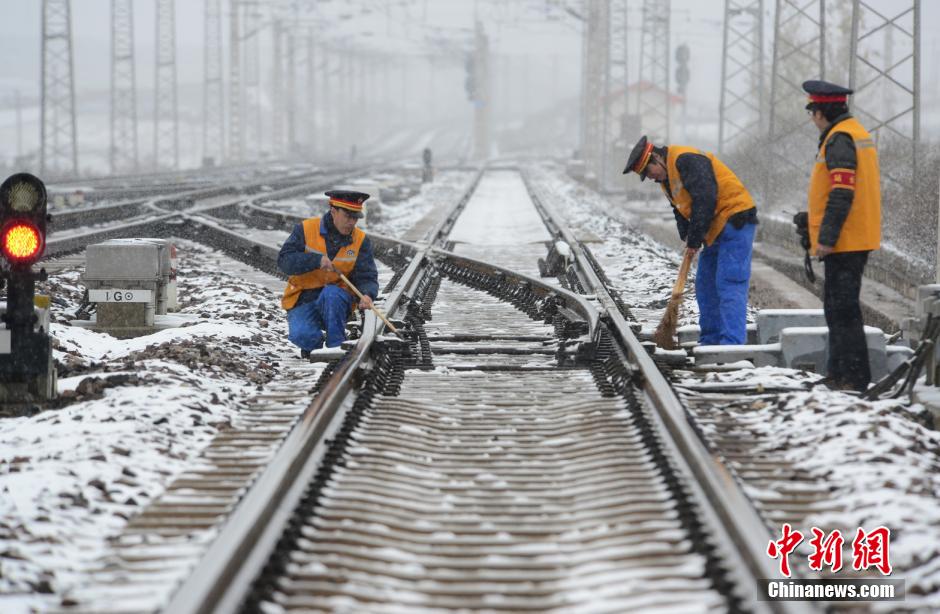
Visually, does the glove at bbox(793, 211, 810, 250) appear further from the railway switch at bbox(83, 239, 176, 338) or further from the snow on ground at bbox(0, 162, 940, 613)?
the railway switch at bbox(83, 239, 176, 338)

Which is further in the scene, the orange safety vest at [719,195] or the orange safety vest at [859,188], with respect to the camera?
the orange safety vest at [719,195]

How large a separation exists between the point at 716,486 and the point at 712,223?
4129mm

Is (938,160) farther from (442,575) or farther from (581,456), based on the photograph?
(442,575)

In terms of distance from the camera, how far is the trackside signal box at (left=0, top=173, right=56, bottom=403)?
6.03 m

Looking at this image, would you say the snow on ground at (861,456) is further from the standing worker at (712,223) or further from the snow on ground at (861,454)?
the standing worker at (712,223)

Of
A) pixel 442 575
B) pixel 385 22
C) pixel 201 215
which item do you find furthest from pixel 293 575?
pixel 385 22

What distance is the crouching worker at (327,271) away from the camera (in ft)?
26.1

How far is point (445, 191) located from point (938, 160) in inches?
617

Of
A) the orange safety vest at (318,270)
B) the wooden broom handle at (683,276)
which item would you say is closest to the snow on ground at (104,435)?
the orange safety vest at (318,270)

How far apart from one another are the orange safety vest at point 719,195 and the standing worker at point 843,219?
1.26 m

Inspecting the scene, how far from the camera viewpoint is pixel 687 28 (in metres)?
81.9

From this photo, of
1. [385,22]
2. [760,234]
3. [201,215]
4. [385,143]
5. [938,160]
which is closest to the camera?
[201,215]

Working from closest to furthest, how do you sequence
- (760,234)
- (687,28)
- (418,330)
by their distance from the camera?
(418,330), (760,234), (687,28)

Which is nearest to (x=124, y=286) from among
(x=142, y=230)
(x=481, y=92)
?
(x=142, y=230)
